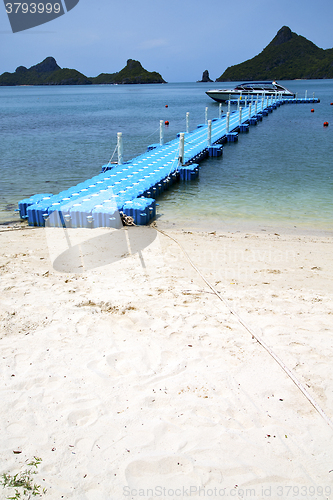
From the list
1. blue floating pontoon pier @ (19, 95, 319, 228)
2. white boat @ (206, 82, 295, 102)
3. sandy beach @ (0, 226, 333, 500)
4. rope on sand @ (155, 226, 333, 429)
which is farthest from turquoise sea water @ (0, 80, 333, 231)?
white boat @ (206, 82, 295, 102)

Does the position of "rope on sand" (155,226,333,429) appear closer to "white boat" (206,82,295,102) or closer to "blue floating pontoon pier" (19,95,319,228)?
"blue floating pontoon pier" (19,95,319,228)

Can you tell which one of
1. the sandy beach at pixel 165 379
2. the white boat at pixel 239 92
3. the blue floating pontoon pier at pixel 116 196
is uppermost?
the white boat at pixel 239 92

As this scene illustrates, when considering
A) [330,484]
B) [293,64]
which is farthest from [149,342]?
[293,64]

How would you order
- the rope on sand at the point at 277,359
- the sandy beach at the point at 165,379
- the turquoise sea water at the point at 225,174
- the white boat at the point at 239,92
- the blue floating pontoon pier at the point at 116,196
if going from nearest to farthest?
the sandy beach at the point at 165,379 → the rope on sand at the point at 277,359 → the blue floating pontoon pier at the point at 116,196 → the turquoise sea water at the point at 225,174 → the white boat at the point at 239,92

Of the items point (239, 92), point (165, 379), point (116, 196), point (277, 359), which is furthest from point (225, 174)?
point (239, 92)

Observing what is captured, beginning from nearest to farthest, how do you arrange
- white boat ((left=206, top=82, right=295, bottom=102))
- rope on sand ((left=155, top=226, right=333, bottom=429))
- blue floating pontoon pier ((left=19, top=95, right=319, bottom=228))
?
rope on sand ((left=155, top=226, right=333, bottom=429)) → blue floating pontoon pier ((left=19, top=95, right=319, bottom=228)) → white boat ((left=206, top=82, right=295, bottom=102))

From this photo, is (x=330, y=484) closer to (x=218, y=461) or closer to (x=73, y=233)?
(x=218, y=461)

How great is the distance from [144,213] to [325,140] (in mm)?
18815

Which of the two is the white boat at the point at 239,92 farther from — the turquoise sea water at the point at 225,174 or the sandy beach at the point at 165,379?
the sandy beach at the point at 165,379

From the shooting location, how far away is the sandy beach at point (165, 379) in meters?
2.45

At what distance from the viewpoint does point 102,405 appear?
299 cm

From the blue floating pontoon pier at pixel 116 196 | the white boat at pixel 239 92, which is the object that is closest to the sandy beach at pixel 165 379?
the blue floating pontoon pier at pixel 116 196

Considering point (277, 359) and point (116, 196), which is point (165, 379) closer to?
point (277, 359)

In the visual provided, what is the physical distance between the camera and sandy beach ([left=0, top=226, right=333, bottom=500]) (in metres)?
2.45
